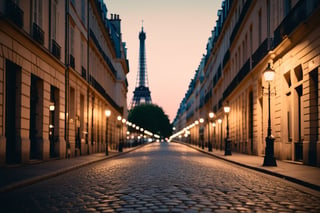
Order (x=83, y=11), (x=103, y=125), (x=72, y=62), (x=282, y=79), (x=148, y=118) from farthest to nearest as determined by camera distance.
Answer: (x=148, y=118)
(x=103, y=125)
(x=83, y=11)
(x=72, y=62)
(x=282, y=79)

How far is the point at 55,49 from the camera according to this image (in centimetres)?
2264

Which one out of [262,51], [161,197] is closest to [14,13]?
[161,197]

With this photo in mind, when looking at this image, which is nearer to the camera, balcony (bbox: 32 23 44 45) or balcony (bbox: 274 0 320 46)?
balcony (bbox: 274 0 320 46)

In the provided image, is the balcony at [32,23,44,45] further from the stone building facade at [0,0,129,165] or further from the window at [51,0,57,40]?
the window at [51,0,57,40]

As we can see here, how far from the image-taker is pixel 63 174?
1455 centimetres

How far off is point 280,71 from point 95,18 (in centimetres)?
2118

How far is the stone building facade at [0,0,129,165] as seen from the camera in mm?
16477

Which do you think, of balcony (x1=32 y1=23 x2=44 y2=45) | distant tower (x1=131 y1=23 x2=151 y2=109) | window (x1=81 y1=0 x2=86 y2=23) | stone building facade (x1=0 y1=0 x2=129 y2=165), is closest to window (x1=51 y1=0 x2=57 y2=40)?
stone building facade (x1=0 y1=0 x2=129 y2=165)

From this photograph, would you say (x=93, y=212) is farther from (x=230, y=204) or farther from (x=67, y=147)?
(x=67, y=147)

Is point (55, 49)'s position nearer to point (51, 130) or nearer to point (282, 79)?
point (51, 130)

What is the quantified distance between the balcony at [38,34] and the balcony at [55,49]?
80.9 inches

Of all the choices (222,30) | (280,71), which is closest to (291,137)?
(280,71)

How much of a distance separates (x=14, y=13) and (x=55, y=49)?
6.27 meters

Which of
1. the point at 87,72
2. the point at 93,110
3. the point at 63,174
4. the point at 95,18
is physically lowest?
the point at 63,174
